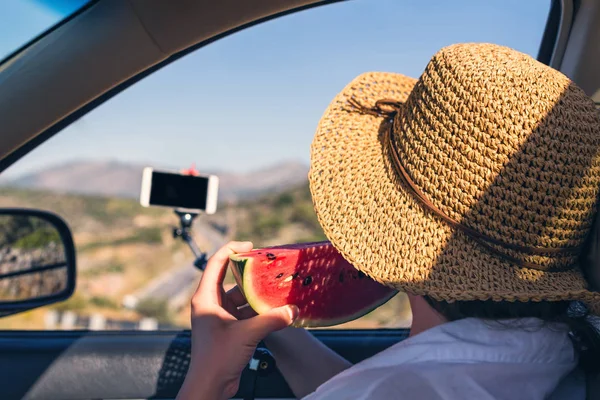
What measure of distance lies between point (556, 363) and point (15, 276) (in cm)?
217

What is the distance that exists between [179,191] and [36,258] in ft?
2.68

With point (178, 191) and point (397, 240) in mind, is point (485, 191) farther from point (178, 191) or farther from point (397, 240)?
point (178, 191)

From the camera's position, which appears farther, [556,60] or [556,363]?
[556,60]

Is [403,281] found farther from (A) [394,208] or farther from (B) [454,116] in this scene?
(B) [454,116]

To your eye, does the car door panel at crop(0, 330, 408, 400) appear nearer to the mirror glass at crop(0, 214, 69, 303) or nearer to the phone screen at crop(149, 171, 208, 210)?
the mirror glass at crop(0, 214, 69, 303)

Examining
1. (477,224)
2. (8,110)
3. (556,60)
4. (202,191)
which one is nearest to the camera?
(477,224)

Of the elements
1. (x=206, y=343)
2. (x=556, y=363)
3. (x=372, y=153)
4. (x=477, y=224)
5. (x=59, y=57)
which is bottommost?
(x=556, y=363)

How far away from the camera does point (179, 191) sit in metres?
2.40

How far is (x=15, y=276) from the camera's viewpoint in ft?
8.44

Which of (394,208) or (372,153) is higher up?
(372,153)

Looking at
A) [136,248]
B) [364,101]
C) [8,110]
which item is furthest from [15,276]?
[136,248]

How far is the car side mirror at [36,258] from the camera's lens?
247cm

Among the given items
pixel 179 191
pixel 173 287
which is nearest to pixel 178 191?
pixel 179 191

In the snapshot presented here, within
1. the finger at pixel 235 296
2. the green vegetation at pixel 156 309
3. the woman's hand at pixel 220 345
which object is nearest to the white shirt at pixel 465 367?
the woman's hand at pixel 220 345
